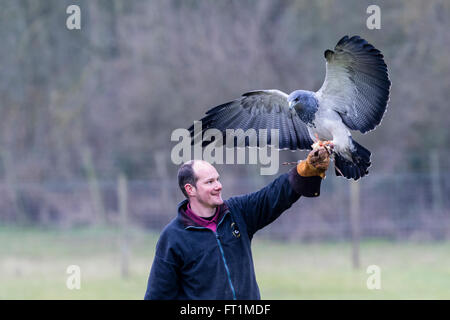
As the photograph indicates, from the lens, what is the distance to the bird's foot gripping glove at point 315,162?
4645mm

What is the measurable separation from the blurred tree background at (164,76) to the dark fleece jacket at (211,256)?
36.4 feet

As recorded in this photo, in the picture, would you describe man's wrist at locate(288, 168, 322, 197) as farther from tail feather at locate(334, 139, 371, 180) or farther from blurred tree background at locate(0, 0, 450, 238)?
blurred tree background at locate(0, 0, 450, 238)

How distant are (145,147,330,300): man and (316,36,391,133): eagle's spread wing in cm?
173

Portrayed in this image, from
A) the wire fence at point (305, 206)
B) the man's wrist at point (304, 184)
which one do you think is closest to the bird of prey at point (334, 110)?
the man's wrist at point (304, 184)

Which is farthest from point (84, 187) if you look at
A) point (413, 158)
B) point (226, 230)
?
point (226, 230)

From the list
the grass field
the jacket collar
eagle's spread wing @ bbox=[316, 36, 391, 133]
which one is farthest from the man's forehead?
the grass field

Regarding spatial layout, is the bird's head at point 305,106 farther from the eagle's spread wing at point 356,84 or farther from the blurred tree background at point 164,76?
the blurred tree background at point 164,76

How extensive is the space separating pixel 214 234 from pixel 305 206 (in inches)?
456

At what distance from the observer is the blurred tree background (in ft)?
57.7

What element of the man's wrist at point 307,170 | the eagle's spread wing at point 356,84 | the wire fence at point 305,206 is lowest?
the man's wrist at point 307,170

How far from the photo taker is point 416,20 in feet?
57.6

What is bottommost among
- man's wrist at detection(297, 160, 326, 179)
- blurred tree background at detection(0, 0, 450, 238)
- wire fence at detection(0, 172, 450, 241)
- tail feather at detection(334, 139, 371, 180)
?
man's wrist at detection(297, 160, 326, 179)
